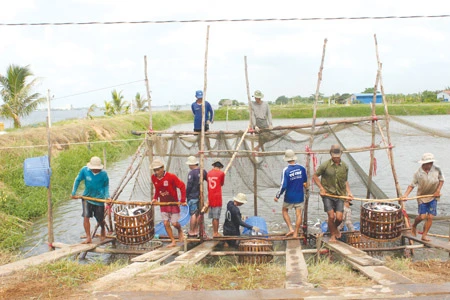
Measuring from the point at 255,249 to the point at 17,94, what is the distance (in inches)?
553

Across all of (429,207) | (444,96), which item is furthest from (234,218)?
(444,96)

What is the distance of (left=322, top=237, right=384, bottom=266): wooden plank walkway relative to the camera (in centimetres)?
→ 475

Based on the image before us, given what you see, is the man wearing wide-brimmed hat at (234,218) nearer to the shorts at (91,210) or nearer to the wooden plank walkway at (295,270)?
the wooden plank walkway at (295,270)

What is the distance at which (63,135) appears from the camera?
15.7 metres

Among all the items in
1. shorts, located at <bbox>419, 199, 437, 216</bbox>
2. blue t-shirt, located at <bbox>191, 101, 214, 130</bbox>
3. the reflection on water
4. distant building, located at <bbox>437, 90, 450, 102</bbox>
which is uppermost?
distant building, located at <bbox>437, 90, 450, 102</bbox>

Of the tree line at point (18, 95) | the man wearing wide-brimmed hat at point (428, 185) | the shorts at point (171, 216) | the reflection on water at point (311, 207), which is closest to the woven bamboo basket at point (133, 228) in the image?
the shorts at point (171, 216)

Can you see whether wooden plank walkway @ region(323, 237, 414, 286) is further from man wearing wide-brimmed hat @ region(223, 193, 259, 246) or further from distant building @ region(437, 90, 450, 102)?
distant building @ region(437, 90, 450, 102)

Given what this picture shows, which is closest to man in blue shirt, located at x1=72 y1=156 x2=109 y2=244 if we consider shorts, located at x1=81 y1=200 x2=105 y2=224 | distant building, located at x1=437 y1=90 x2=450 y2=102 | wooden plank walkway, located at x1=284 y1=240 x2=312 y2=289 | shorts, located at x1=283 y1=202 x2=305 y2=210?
shorts, located at x1=81 y1=200 x2=105 y2=224

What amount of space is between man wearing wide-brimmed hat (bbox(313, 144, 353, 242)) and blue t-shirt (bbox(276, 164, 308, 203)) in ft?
0.85

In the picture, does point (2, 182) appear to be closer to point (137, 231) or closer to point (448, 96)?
point (137, 231)

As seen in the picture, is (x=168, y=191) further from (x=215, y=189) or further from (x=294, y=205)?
(x=294, y=205)

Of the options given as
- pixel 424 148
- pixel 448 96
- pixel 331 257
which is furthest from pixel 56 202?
pixel 448 96

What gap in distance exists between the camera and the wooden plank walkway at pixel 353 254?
4750 mm

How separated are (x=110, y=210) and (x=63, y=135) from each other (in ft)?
31.3
